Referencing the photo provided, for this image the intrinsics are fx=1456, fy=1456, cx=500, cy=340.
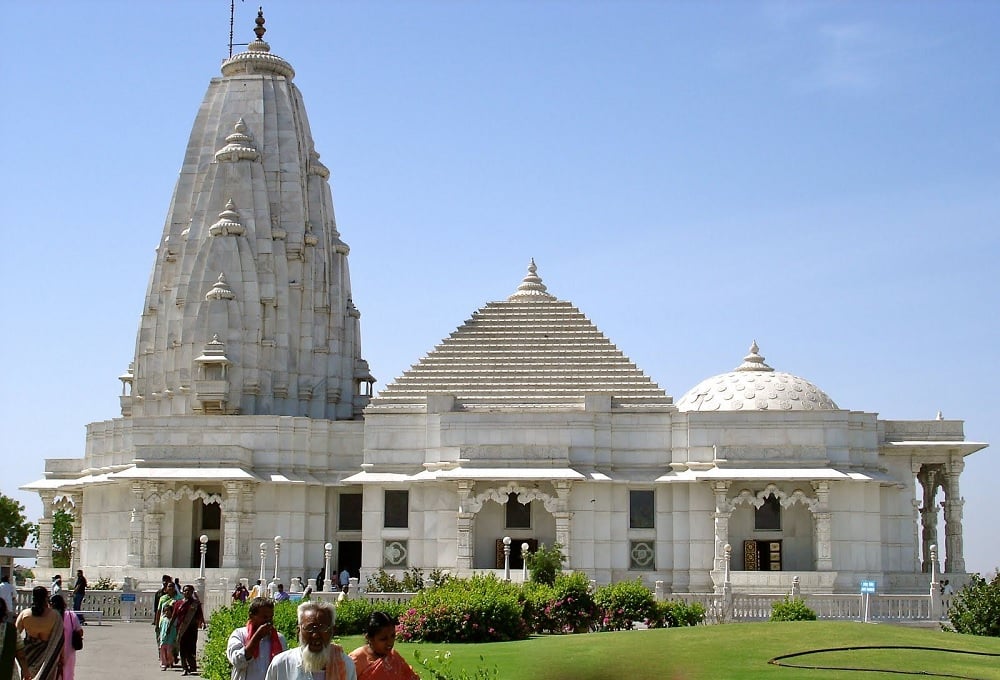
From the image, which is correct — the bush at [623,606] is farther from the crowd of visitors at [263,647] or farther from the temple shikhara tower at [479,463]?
the crowd of visitors at [263,647]

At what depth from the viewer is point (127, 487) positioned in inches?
2085

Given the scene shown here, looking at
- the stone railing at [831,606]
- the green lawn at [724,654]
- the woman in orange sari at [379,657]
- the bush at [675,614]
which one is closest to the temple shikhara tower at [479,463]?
the stone railing at [831,606]

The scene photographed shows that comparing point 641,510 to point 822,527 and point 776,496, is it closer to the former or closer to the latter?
point 776,496

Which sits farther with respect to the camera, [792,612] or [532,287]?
[532,287]

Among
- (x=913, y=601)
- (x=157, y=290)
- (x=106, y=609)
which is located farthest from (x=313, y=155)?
(x=913, y=601)

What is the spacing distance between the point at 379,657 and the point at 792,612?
23.4m

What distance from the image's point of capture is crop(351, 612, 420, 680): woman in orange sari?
12.2 m

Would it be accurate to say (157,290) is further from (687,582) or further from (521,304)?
(687,582)

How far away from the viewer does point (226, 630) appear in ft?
75.3

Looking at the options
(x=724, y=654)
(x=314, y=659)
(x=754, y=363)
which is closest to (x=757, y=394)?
(x=754, y=363)

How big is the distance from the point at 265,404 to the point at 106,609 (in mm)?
17369

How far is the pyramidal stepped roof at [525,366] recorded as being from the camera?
51938 mm

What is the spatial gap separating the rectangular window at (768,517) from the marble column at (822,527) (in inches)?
79.1

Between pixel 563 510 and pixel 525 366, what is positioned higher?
pixel 525 366
